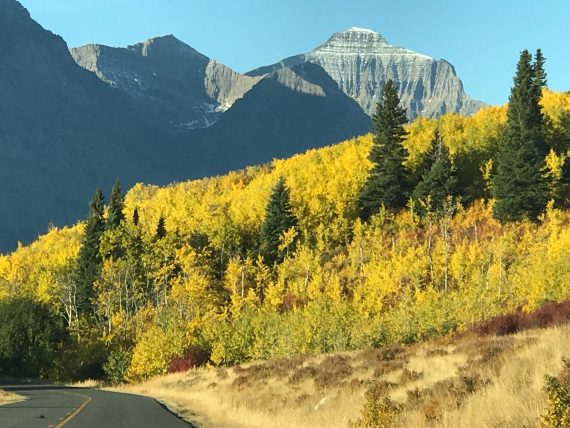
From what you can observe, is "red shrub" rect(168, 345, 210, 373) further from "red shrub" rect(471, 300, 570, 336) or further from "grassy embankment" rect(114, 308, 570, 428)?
"red shrub" rect(471, 300, 570, 336)

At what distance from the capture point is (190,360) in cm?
6309

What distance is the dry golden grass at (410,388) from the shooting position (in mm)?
11852

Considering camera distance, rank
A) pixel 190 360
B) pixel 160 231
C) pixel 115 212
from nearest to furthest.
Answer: pixel 190 360 < pixel 160 231 < pixel 115 212

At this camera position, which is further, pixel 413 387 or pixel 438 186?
pixel 438 186

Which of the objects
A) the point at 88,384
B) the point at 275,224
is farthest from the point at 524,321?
the point at 275,224

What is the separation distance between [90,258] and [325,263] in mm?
43659

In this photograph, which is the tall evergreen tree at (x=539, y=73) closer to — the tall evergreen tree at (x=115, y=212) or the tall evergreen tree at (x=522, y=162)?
the tall evergreen tree at (x=522, y=162)

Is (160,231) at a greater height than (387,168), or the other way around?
(387,168)

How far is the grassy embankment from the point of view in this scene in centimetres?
1191

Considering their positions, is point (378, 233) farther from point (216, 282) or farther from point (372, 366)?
point (372, 366)

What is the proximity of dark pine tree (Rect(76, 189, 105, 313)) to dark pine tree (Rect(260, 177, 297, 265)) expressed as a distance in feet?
92.9

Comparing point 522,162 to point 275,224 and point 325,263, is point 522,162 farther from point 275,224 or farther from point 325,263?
point 275,224

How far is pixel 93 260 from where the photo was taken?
337 ft

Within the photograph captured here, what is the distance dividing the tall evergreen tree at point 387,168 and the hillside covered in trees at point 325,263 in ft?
1.10
